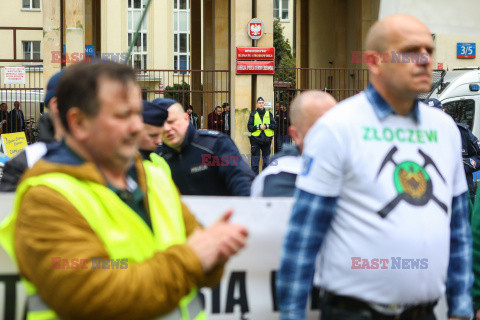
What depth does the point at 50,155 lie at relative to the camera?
2.27m

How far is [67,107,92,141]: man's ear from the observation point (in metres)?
2.18

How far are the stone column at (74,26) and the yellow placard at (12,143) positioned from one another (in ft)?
14.2

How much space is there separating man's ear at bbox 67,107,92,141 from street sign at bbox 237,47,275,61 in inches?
751

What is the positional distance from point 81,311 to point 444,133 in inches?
68.5

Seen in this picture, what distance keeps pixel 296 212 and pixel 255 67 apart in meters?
18.5

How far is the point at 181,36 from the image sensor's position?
62.0 metres

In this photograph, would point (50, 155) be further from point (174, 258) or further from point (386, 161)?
point (386, 161)

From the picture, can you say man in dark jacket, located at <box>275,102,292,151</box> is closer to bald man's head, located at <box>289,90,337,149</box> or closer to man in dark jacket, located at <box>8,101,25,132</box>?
man in dark jacket, located at <box>8,101,25,132</box>

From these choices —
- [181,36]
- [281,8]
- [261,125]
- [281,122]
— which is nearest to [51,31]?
[261,125]

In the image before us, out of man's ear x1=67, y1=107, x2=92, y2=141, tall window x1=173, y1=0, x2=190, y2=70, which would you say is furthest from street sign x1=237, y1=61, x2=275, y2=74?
tall window x1=173, y1=0, x2=190, y2=70

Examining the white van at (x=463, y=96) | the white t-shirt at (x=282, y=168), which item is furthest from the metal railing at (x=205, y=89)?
the white t-shirt at (x=282, y=168)

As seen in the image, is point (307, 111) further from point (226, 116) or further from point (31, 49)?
point (31, 49)

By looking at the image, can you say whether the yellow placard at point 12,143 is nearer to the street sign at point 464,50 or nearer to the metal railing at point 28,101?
the metal railing at point 28,101

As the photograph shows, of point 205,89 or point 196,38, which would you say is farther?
point 196,38
